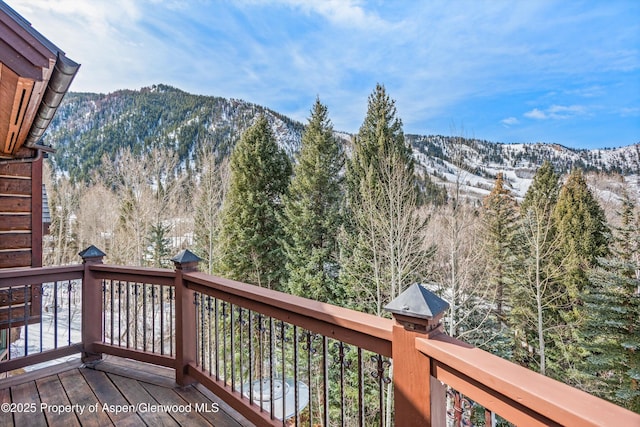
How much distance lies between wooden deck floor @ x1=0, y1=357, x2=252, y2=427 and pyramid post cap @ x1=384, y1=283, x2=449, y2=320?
170 centimetres

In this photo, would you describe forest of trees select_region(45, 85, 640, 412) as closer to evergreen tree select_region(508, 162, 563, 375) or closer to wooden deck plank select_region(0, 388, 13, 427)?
evergreen tree select_region(508, 162, 563, 375)

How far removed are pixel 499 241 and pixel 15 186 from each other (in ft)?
54.1

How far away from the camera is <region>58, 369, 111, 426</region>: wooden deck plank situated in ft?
7.37

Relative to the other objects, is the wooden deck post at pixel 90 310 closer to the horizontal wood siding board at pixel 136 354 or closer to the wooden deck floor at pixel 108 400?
the horizontal wood siding board at pixel 136 354

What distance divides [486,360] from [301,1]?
7.96 meters

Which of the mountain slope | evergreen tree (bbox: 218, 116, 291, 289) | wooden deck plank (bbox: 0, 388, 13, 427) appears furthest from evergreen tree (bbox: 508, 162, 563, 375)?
wooden deck plank (bbox: 0, 388, 13, 427)

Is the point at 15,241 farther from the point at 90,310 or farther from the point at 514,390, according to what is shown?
the point at 514,390

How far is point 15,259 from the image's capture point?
14.2 ft

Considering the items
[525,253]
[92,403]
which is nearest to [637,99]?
[525,253]

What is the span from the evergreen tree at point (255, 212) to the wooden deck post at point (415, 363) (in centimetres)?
1261

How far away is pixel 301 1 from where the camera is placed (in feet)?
23.1

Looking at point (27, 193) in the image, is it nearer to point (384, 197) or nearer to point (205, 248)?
point (384, 197)

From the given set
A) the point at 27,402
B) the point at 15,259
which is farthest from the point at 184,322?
the point at 15,259

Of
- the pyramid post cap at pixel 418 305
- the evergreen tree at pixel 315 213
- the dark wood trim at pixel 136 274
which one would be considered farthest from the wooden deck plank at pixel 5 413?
the evergreen tree at pixel 315 213
